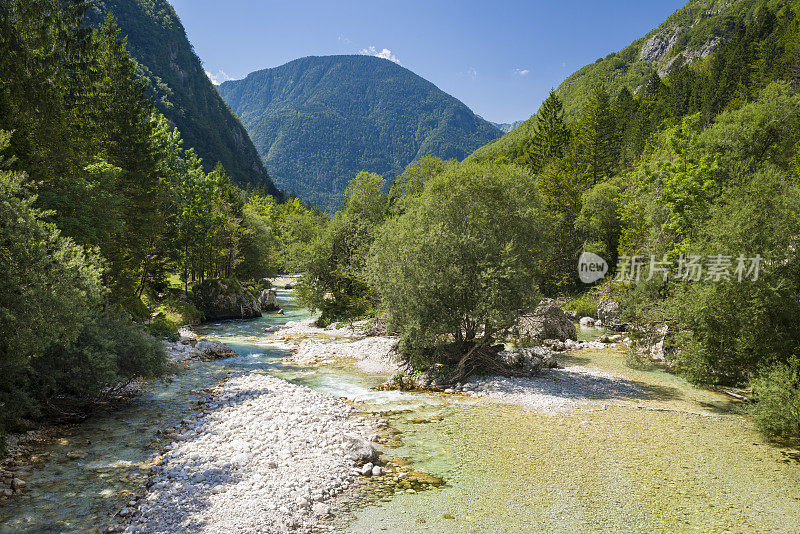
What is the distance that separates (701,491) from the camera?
9.44 m

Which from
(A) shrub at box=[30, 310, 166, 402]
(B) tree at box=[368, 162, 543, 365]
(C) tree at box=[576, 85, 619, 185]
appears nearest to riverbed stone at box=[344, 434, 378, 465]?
(B) tree at box=[368, 162, 543, 365]

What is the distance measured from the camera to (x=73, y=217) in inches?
616

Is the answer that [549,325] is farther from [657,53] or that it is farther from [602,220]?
[657,53]

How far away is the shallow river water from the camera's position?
8.26 meters

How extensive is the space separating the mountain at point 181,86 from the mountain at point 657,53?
96576 millimetres

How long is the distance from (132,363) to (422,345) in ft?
37.0

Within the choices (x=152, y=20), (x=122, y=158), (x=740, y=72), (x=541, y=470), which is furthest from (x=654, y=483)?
(x=152, y=20)

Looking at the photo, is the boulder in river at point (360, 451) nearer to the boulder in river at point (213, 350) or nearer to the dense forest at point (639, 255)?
the dense forest at point (639, 255)

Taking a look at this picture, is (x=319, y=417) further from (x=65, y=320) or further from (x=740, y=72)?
(x=740, y=72)

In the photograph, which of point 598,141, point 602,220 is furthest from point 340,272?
point 598,141

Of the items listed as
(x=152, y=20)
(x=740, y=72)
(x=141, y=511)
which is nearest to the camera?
(x=141, y=511)

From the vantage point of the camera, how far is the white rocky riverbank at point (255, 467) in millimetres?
8023

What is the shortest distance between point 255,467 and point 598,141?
2401 inches

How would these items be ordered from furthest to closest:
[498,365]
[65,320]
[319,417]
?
[498,365] < [319,417] < [65,320]
